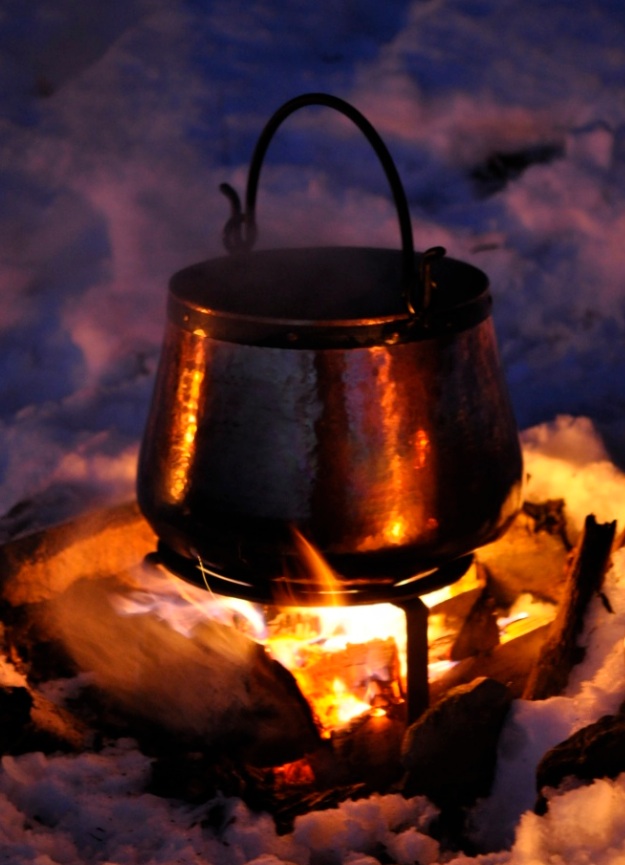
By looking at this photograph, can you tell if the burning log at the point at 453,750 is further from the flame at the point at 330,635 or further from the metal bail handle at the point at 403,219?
the metal bail handle at the point at 403,219

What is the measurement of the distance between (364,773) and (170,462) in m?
0.82

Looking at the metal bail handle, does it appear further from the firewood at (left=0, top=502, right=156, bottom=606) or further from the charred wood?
the firewood at (left=0, top=502, right=156, bottom=606)

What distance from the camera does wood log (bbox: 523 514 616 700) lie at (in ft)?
8.14

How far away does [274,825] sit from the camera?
7.25 feet

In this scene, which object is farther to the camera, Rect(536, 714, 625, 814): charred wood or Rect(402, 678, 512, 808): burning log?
Rect(402, 678, 512, 808): burning log

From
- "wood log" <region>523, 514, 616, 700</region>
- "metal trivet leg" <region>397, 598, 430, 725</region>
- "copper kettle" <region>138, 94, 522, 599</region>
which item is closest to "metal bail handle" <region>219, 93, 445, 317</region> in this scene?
"copper kettle" <region>138, 94, 522, 599</region>

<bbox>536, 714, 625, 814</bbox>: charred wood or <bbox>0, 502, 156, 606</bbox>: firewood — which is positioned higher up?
<bbox>536, 714, 625, 814</bbox>: charred wood

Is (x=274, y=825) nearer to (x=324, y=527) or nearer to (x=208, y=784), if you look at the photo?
(x=208, y=784)

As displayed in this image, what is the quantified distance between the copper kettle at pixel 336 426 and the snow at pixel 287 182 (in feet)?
2.44

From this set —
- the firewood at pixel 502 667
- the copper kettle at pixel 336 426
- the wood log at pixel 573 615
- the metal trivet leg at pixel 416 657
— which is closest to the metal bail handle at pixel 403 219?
the copper kettle at pixel 336 426

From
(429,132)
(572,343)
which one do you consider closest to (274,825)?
(572,343)

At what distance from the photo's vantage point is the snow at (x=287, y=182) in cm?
Result: 349

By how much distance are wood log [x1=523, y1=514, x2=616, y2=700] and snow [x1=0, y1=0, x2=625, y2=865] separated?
0.30 m

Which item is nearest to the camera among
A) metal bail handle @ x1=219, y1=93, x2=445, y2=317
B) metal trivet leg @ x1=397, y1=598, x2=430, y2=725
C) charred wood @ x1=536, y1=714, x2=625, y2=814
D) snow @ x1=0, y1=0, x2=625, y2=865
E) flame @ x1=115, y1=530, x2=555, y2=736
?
charred wood @ x1=536, y1=714, x2=625, y2=814
